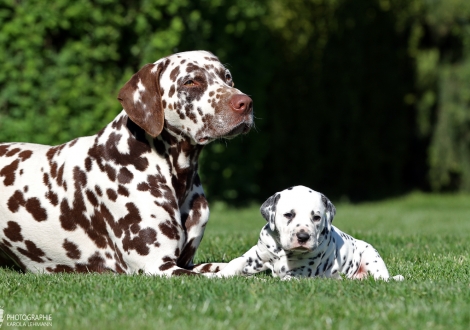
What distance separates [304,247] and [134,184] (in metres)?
1.37

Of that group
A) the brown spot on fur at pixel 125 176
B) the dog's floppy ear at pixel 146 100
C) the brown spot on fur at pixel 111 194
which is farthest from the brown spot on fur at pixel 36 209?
the dog's floppy ear at pixel 146 100

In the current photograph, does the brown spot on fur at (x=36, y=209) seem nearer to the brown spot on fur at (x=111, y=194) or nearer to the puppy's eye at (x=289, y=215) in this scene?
the brown spot on fur at (x=111, y=194)

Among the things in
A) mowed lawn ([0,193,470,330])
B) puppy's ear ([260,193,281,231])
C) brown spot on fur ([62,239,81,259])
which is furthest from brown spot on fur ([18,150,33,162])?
puppy's ear ([260,193,281,231])

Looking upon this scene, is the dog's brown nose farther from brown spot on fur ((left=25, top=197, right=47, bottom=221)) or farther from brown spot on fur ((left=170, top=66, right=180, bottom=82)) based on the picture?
brown spot on fur ((left=25, top=197, right=47, bottom=221))

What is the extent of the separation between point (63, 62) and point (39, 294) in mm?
7408

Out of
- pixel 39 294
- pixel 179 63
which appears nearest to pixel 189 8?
pixel 179 63

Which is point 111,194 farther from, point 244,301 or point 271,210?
point 244,301

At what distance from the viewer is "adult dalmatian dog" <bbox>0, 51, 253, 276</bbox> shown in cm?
574

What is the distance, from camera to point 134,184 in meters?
5.85

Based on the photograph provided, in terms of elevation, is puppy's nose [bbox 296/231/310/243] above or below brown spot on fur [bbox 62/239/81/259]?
above

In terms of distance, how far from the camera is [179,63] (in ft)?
19.5

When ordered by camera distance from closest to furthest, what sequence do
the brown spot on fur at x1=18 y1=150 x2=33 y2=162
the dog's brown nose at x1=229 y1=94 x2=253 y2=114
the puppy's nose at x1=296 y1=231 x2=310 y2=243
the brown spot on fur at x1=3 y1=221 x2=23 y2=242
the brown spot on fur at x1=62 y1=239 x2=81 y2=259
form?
the puppy's nose at x1=296 y1=231 x2=310 y2=243 < the dog's brown nose at x1=229 y1=94 x2=253 y2=114 < the brown spot on fur at x1=62 y1=239 x2=81 y2=259 < the brown spot on fur at x1=3 y1=221 x2=23 y2=242 < the brown spot on fur at x1=18 y1=150 x2=33 y2=162

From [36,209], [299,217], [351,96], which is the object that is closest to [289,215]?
[299,217]

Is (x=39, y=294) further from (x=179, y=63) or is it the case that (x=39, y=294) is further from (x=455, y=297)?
(x=455, y=297)
